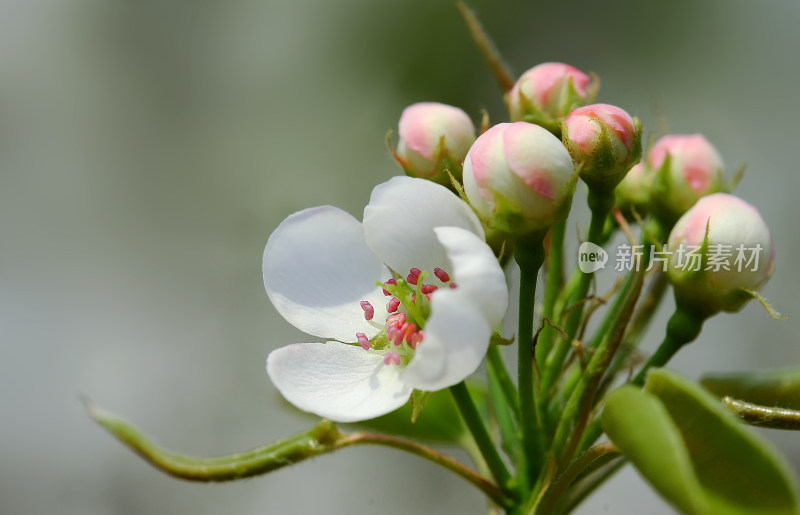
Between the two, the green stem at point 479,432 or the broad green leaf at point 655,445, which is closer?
the broad green leaf at point 655,445

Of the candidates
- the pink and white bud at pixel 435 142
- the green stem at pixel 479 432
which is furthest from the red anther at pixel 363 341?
the pink and white bud at pixel 435 142

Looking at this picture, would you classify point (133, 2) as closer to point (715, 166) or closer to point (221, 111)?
point (221, 111)

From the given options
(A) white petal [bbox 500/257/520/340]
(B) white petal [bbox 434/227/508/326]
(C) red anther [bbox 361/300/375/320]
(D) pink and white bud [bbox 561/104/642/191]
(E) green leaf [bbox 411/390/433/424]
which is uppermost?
(D) pink and white bud [bbox 561/104/642/191]

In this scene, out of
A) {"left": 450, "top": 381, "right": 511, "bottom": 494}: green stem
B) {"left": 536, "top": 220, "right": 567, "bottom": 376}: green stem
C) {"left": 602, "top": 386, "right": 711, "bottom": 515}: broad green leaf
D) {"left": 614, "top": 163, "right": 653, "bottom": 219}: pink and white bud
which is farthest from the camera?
{"left": 614, "top": 163, "right": 653, "bottom": 219}: pink and white bud

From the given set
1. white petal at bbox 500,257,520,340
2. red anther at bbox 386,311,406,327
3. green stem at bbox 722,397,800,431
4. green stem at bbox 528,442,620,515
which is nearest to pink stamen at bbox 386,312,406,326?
red anther at bbox 386,311,406,327

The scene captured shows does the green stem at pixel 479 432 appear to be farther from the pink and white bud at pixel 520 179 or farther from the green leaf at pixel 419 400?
the pink and white bud at pixel 520 179

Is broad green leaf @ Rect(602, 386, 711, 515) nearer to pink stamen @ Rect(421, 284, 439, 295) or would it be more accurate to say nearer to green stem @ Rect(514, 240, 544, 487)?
green stem @ Rect(514, 240, 544, 487)
